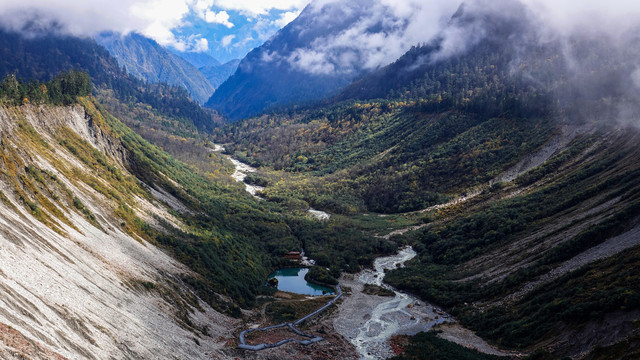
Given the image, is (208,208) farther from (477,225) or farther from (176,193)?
(477,225)

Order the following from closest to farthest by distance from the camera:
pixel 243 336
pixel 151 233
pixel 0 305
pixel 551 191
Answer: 1. pixel 0 305
2. pixel 243 336
3. pixel 151 233
4. pixel 551 191

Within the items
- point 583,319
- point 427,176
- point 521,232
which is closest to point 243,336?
point 583,319

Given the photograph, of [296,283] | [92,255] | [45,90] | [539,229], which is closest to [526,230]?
[539,229]

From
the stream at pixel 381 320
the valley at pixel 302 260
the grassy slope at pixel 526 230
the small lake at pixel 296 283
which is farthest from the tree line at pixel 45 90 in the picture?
the grassy slope at pixel 526 230

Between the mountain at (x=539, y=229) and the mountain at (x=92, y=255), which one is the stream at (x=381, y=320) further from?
the mountain at (x=92, y=255)

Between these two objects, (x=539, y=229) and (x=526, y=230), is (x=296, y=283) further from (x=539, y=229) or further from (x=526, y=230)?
(x=539, y=229)

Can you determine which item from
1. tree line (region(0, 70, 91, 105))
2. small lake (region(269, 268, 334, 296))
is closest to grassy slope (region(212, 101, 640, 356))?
small lake (region(269, 268, 334, 296))
